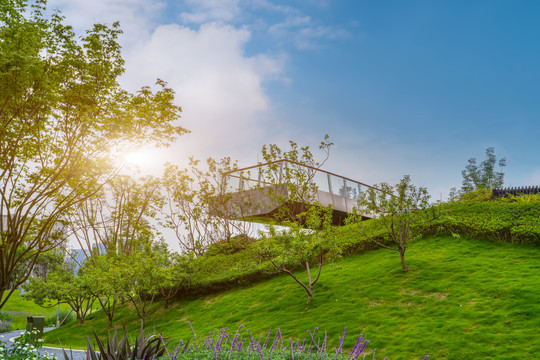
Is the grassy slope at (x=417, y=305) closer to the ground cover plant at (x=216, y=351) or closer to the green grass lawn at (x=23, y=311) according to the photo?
the ground cover plant at (x=216, y=351)

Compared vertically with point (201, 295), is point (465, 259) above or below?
above

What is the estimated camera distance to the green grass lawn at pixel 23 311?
2302 cm

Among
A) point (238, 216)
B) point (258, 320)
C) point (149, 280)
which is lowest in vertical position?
point (258, 320)

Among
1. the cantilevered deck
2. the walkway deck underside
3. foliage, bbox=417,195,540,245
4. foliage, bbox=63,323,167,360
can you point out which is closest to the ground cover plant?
foliage, bbox=63,323,167,360

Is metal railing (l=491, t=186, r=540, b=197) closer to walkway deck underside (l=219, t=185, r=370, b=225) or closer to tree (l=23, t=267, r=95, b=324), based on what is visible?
walkway deck underside (l=219, t=185, r=370, b=225)

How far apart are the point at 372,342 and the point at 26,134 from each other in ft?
35.0

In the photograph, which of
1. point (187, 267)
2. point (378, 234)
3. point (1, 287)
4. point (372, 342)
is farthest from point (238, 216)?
point (372, 342)

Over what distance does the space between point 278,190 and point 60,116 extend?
11036 mm

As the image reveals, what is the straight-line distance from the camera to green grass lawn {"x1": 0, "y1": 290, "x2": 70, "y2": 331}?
2302 centimetres

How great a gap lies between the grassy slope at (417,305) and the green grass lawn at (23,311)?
32.8 ft

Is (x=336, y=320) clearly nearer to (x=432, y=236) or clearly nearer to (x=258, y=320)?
(x=258, y=320)

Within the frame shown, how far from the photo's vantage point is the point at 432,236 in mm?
14133

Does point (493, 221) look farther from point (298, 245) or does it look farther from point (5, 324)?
point (5, 324)

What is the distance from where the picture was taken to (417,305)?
365 inches
